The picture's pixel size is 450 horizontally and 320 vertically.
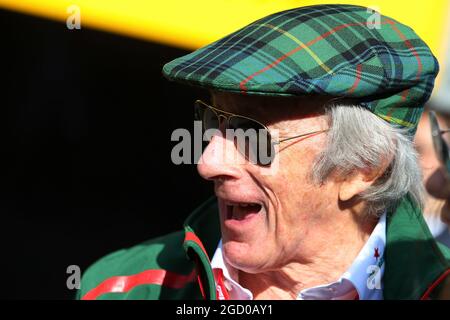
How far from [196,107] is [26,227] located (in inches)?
168

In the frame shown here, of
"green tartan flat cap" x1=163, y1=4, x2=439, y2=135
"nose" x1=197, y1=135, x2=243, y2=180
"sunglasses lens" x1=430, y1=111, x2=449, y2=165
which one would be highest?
"green tartan flat cap" x1=163, y1=4, x2=439, y2=135

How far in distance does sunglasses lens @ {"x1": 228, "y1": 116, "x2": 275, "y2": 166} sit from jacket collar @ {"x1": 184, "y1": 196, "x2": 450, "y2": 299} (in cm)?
32

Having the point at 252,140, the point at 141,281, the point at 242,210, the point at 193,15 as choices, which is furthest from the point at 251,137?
the point at 193,15

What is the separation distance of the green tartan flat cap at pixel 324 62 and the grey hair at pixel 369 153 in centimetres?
4

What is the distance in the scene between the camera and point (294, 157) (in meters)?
1.89

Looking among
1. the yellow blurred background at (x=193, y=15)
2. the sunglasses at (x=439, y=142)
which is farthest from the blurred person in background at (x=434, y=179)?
the yellow blurred background at (x=193, y=15)

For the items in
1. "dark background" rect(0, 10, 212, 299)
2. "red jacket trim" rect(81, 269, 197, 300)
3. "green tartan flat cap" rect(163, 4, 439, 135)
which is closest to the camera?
"green tartan flat cap" rect(163, 4, 439, 135)

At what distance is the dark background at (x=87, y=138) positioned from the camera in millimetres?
6129

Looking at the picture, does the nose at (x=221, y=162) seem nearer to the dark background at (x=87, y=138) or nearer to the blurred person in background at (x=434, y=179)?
the blurred person in background at (x=434, y=179)

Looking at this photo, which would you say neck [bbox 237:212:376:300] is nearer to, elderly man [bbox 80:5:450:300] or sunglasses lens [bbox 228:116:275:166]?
elderly man [bbox 80:5:450:300]

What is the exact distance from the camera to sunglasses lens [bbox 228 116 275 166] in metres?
1.88

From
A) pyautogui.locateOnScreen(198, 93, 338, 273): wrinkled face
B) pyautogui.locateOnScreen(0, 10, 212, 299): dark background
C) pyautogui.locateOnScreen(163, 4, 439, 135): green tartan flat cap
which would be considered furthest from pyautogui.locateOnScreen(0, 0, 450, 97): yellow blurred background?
pyautogui.locateOnScreen(0, 10, 212, 299): dark background

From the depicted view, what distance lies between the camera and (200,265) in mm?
2016
